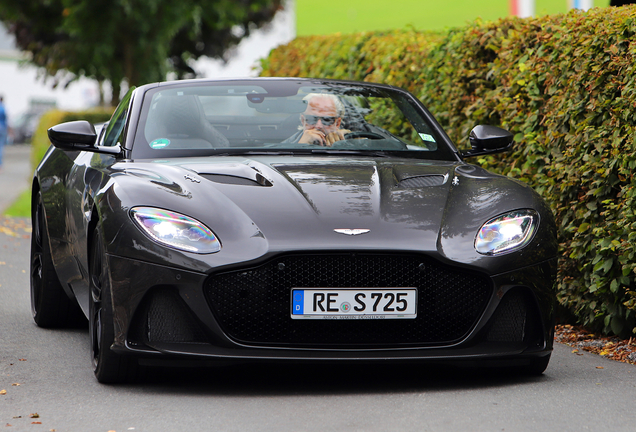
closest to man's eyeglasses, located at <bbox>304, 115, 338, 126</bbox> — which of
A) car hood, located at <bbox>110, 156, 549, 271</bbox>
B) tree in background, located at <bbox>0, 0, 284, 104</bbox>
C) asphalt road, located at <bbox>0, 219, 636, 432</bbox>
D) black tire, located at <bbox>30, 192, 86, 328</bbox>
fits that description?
car hood, located at <bbox>110, 156, 549, 271</bbox>

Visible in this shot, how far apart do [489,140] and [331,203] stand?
1.42 meters

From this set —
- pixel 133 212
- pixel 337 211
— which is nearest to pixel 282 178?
pixel 337 211

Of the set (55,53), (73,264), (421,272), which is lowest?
(55,53)

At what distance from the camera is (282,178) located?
4.70 metres

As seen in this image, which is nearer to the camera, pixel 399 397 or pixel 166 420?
pixel 166 420

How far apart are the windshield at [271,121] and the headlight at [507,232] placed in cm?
104

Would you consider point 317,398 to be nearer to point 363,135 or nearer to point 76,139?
point 363,135

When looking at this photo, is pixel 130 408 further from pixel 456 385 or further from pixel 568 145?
pixel 568 145

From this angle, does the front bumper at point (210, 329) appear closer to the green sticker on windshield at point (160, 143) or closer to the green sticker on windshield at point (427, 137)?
the green sticker on windshield at point (160, 143)

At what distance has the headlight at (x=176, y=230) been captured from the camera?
4238 millimetres

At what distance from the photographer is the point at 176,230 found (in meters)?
4.30

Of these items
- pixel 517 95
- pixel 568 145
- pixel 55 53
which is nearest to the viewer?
pixel 568 145

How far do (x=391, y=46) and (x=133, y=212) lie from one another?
5.32 metres

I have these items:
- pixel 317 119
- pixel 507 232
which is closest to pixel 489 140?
pixel 317 119
